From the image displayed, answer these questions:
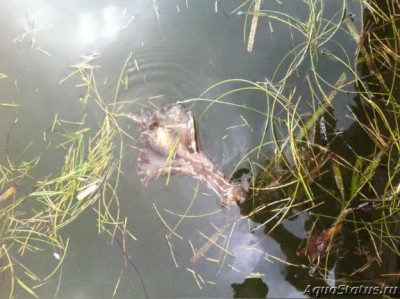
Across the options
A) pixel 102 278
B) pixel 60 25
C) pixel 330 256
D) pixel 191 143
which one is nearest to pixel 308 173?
pixel 330 256

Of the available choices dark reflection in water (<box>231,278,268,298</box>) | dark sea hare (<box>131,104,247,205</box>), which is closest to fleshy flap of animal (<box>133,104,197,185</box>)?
dark sea hare (<box>131,104,247,205</box>)

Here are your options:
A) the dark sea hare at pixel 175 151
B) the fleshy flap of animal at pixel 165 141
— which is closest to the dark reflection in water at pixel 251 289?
the dark sea hare at pixel 175 151

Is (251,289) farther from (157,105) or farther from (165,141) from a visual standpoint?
(157,105)

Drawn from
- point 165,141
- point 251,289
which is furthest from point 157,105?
point 251,289

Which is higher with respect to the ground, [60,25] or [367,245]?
[60,25]

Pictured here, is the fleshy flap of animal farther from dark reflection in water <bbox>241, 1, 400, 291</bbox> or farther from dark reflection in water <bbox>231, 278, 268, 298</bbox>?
dark reflection in water <bbox>231, 278, 268, 298</bbox>

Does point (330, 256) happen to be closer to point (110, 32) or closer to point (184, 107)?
point (184, 107)

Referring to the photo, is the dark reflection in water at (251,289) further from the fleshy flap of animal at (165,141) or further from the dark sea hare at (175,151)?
the fleshy flap of animal at (165,141)
